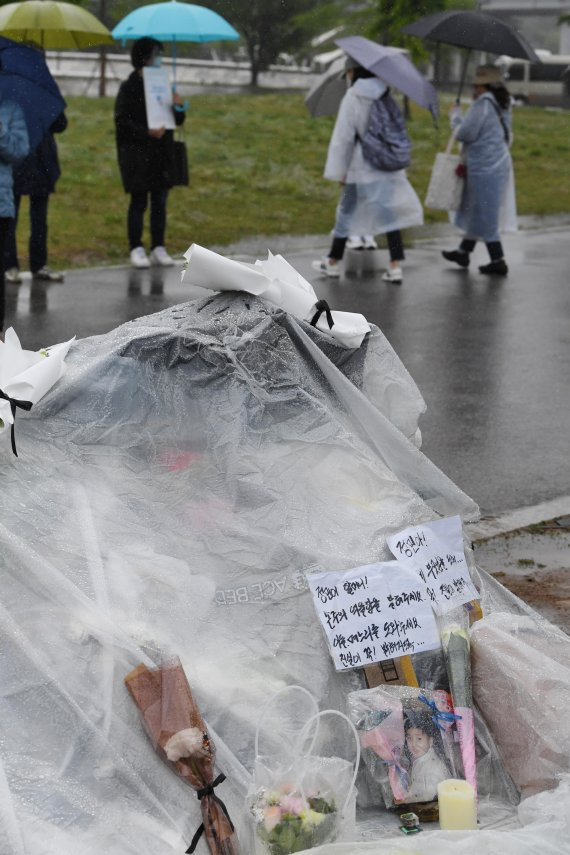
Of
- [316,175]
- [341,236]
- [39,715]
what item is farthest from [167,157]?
[39,715]

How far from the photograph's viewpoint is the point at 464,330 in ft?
30.6

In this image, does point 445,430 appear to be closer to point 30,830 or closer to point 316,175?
point 30,830

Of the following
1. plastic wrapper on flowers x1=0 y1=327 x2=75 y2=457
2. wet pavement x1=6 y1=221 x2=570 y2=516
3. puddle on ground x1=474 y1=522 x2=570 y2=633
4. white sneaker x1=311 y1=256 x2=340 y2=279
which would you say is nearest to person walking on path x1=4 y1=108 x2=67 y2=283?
wet pavement x1=6 y1=221 x2=570 y2=516

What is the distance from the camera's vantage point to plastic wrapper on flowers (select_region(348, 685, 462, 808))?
3.15 m

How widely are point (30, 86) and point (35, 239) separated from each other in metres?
2.07

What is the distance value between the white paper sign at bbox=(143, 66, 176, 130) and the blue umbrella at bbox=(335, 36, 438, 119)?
1.44 m

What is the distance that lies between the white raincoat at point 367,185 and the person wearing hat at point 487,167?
890 millimetres

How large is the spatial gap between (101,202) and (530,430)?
8.12m

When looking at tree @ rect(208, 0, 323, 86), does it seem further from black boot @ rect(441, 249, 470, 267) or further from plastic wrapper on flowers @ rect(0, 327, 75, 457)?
plastic wrapper on flowers @ rect(0, 327, 75, 457)

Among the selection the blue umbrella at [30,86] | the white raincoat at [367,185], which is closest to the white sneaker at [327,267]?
the white raincoat at [367,185]

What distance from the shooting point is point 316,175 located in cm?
1680

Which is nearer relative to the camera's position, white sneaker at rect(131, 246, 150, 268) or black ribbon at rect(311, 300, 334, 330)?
black ribbon at rect(311, 300, 334, 330)

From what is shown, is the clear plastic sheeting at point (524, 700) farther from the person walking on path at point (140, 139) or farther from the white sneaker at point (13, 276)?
the person walking on path at point (140, 139)

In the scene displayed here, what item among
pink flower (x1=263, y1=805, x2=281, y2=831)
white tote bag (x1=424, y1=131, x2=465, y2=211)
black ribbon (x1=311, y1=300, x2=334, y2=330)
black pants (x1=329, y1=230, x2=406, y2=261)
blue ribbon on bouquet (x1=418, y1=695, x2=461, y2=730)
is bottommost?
pink flower (x1=263, y1=805, x2=281, y2=831)
